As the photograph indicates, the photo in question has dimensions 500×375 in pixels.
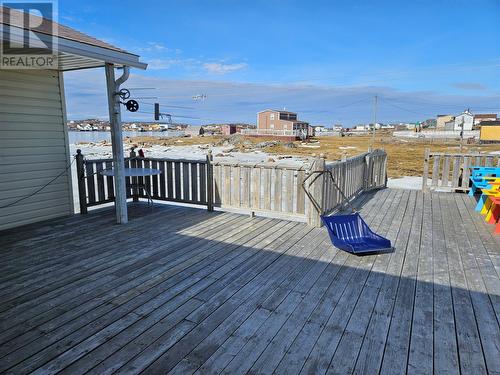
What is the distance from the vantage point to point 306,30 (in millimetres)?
23250

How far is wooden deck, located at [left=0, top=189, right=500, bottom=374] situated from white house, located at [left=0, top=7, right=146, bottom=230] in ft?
1.88

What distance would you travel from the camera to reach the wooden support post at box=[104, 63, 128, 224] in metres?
4.68

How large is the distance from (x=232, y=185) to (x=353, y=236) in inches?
87.8

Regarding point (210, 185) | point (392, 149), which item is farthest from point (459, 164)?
point (392, 149)

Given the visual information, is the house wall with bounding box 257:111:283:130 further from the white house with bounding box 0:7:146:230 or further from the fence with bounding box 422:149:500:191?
the white house with bounding box 0:7:146:230

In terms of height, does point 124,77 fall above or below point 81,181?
above

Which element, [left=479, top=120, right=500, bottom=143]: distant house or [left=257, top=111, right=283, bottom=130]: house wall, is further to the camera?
[left=257, top=111, right=283, bottom=130]: house wall

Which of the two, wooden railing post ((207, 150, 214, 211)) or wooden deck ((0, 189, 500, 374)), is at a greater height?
wooden railing post ((207, 150, 214, 211))

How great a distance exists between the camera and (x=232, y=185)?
557cm

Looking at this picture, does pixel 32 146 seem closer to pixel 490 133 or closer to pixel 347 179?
pixel 347 179

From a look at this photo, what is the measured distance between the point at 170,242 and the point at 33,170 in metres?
2.62

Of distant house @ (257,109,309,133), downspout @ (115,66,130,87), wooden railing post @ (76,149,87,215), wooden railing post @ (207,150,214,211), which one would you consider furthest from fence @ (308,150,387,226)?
distant house @ (257,109,309,133)

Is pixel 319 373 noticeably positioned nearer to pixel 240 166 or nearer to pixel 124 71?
pixel 240 166

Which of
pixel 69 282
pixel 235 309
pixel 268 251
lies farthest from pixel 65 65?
pixel 235 309
